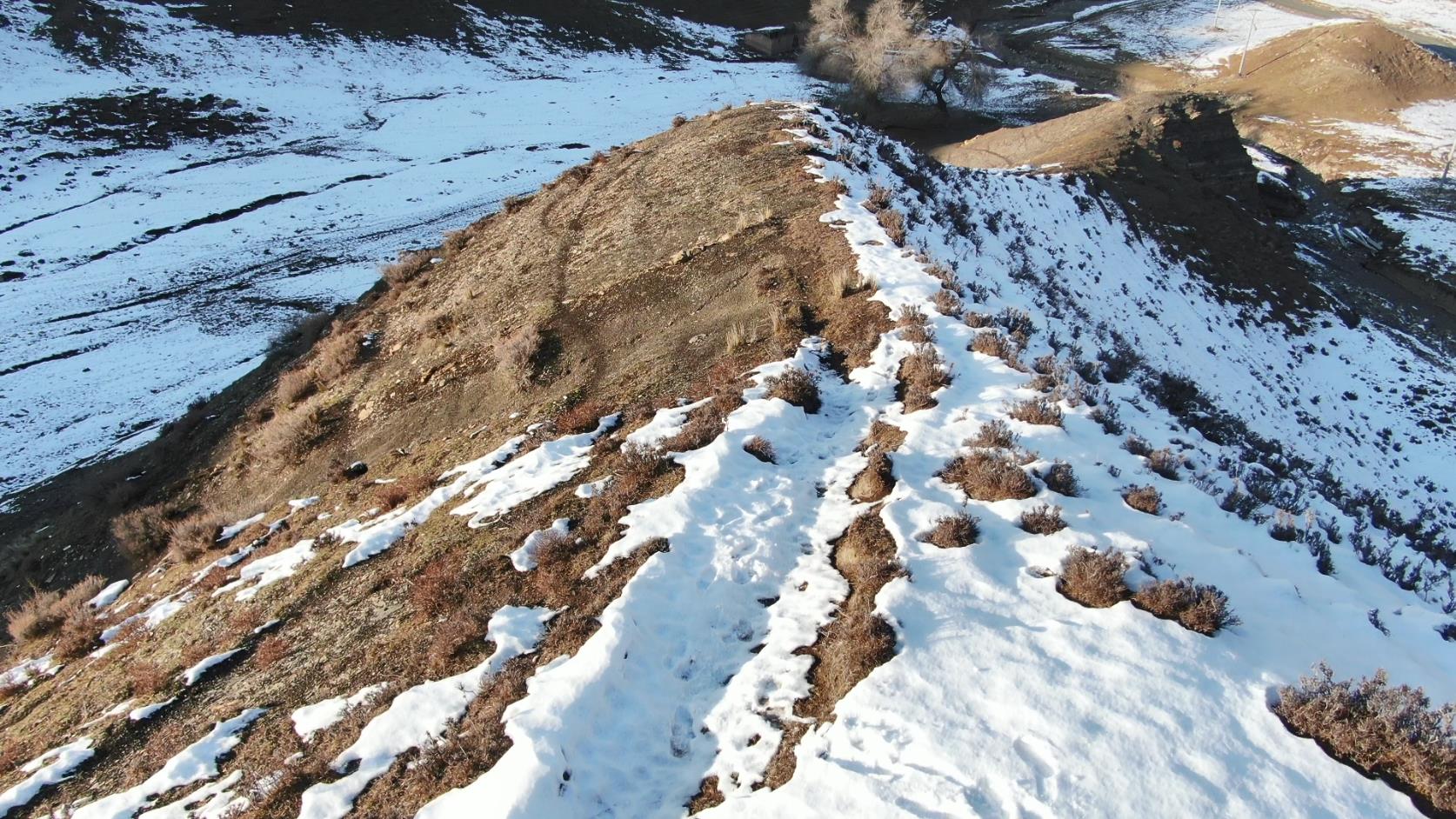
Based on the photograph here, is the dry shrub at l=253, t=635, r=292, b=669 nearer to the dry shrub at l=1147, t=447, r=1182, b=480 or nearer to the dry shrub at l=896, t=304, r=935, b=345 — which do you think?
the dry shrub at l=896, t=304, r=935, b=345

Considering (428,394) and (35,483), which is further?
(35,483)

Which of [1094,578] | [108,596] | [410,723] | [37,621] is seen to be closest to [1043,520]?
[1094,578]

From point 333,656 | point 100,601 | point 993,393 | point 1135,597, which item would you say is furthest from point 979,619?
A: point 100,601

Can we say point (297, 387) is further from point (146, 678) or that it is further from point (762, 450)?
point (762, 450)

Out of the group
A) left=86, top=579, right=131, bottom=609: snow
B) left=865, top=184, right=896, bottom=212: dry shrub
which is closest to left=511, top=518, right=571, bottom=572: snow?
left=86, top=579, right=131, bottom=609: snow

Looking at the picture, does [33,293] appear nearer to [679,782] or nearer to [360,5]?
[679,782]

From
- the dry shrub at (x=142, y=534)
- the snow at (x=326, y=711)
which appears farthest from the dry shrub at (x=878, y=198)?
the dry shrub at (x=142, y=534)

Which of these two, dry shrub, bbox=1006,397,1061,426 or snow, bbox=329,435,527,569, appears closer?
dry shrub, bbox=1006,397,1061,426
